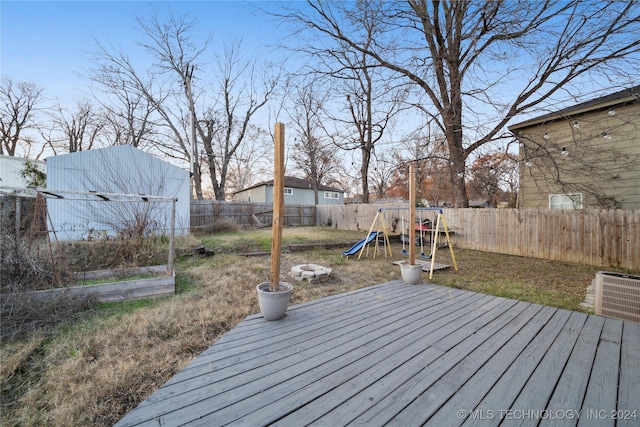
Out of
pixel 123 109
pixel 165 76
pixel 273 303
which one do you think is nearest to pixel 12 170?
pixel 123 109

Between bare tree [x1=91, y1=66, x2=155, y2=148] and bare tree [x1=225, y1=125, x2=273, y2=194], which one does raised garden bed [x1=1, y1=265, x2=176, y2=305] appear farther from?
bare tree [x1=225, y1=125, x2=273, y2=194]

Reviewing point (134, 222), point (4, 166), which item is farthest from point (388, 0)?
point (4, 166)

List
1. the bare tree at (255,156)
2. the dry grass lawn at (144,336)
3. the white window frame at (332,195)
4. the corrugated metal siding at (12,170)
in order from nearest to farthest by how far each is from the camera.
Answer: the dry grass lawn at (144,336) < the corrugated metal siding at (12,170) < the bare tree at (255,156) < the white window frame at (332,195)

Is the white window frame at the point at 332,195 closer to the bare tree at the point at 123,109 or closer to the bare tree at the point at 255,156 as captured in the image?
the bare tree at the point at 255,156

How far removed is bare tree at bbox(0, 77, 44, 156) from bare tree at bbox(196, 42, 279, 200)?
38.6ft

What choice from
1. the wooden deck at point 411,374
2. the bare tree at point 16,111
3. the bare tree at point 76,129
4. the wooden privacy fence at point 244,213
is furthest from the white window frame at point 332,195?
the wooden deck at point 411,374

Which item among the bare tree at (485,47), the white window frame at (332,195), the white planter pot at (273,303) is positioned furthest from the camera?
the white window frame at (332,195)

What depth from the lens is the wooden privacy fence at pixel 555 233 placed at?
591 cm

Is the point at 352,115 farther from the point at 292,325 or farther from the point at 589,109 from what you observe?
the point at 292,325

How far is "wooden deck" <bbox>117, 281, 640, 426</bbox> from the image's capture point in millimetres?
1380

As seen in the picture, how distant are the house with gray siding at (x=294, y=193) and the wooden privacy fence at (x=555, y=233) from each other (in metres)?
15.6

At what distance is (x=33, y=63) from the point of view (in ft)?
22.5

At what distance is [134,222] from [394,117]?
727 centimetres

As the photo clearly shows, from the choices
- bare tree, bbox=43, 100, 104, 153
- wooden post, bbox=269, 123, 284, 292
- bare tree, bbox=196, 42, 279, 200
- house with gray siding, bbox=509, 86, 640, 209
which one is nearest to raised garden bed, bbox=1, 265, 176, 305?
wooden post, bbox=269, 123, 284, 292
